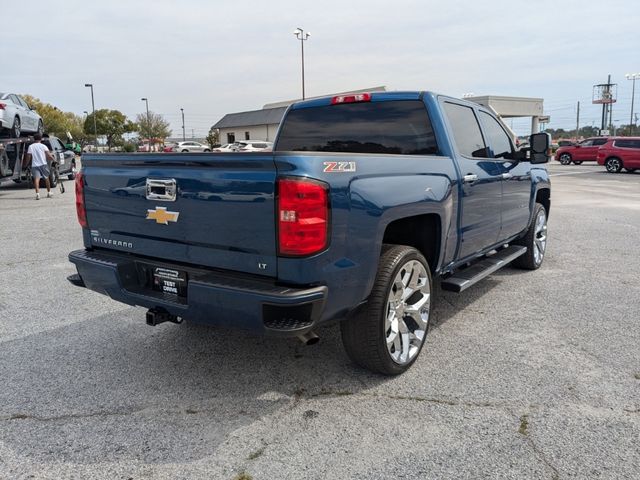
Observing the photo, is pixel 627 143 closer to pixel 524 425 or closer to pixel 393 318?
pixel 393 318

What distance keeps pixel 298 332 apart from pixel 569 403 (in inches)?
68.3

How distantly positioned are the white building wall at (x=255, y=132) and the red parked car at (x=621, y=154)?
41931 mm

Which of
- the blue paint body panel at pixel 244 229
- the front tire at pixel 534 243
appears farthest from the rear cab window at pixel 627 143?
the blue paint body panel at pixel 244 229

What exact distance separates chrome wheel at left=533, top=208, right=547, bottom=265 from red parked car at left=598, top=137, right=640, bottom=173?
22410mm

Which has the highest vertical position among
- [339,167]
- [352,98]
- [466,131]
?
[352,98]

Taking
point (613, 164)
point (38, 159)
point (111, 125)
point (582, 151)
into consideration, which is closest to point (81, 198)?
point (38, 159)

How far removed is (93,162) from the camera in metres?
3.67

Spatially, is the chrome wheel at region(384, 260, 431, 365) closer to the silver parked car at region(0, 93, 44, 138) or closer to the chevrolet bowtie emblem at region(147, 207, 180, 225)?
the chevrolet bowtie emblem at region(147, 207, 180, 225)

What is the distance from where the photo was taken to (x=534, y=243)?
6.25m

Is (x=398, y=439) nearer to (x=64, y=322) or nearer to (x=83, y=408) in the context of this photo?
(x=83, y=408)

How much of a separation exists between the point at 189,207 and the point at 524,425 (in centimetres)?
227

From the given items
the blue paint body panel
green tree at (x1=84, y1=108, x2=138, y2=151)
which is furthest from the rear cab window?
green tree at (x1=84, y1=108, x2=138, y2=151)

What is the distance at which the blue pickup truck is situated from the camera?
2.72 metres

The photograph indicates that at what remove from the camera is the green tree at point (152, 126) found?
8194 cm
